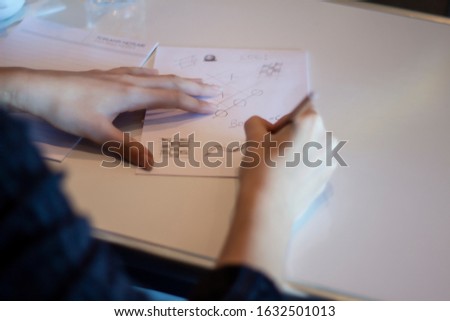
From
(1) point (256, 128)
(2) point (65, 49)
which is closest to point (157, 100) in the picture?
(1) point (256, 128)

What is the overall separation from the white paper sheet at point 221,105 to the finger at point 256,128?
0.08ft

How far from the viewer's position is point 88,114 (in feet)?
2.09

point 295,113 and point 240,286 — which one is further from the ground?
point 295,113

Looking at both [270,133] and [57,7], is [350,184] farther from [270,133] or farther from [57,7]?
[57,7]

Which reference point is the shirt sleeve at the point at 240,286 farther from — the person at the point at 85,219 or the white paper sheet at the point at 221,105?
the white paper sheet at the point at 221,105

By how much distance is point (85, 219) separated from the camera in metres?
0.39

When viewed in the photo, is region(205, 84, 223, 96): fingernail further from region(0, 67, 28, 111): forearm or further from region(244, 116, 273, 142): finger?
region(0, 67, 28, 111): forearm

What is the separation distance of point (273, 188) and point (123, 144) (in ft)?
0.75

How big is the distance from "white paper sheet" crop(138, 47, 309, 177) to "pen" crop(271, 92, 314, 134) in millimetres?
63

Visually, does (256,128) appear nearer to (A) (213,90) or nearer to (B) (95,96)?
(A) (213,90)

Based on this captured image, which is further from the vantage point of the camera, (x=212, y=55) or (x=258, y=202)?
(x=212, y=55)

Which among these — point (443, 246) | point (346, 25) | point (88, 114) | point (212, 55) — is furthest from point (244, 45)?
point (443, 246)

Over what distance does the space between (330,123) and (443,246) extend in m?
0.24

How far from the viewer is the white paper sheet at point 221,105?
63 centimetres
